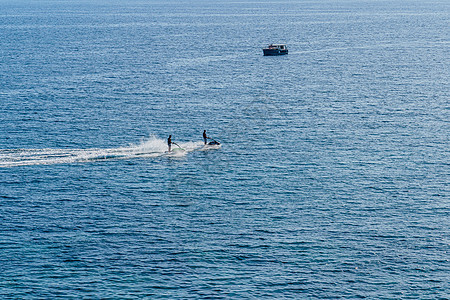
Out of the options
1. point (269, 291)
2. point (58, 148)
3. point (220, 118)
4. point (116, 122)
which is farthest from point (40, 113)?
point (269, 291)

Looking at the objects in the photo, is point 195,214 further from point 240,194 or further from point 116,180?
point 116,180

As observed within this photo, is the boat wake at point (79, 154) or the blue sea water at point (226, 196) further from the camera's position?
the boat wake at point (79, 154)

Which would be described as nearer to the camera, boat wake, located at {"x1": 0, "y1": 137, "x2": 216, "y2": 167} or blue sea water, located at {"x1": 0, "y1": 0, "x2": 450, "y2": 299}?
blue sea water, located at {"x1": 0, "y1": 0, "x2": 450, "y2": 299}

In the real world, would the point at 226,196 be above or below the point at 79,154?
below

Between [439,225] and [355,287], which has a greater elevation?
[439,225]

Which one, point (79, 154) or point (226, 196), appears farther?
point (79, 154)

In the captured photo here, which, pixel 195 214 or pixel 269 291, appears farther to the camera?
pixel 195 214

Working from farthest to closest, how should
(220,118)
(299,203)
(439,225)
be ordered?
1. (220,118)
2. (299,203)
3. (439,225)

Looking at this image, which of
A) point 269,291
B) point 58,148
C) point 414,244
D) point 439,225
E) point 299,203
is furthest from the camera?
point 58,148
